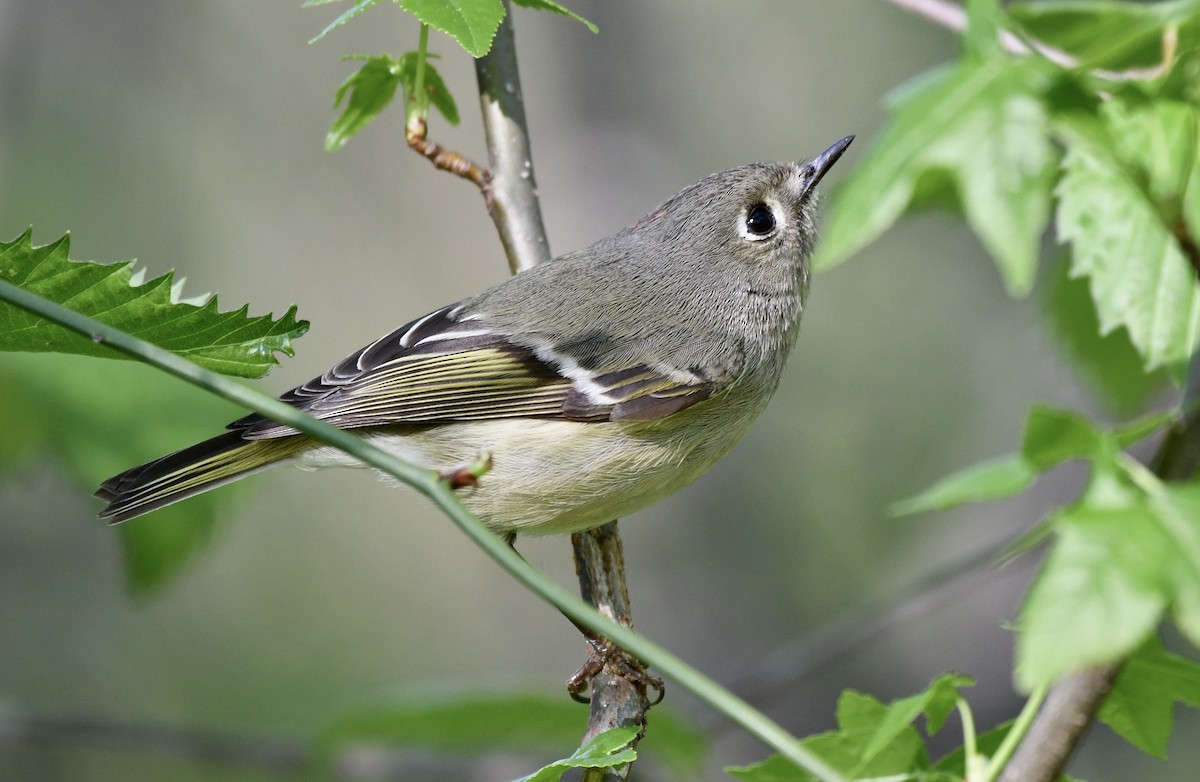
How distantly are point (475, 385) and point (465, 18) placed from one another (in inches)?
36.8

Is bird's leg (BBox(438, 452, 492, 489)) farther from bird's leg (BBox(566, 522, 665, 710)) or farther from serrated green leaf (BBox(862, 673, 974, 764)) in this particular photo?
bird's leg (BBox(566, 522, 665, 710))

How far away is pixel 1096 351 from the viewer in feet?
7.95

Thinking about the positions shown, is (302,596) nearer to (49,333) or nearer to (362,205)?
(362,205)

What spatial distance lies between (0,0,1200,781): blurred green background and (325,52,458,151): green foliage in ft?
8.30

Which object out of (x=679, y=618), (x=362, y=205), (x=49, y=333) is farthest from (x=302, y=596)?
(x=49, y=333)

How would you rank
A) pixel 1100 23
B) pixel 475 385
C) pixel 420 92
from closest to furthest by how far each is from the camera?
pixel 1100 23 → pixel 420 92 → pixel 475 385

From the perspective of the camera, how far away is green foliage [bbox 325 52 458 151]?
74.9 inches

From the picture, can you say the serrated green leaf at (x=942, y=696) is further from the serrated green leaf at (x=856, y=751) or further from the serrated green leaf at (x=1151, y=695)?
the serrated green leaf at (x=1151, y=695)

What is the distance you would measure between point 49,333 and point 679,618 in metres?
3.73

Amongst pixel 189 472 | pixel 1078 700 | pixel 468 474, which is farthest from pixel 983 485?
pixel 189 472

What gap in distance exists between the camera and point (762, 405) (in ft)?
7.83

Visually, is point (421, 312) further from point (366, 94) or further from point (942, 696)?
point (942, 696)

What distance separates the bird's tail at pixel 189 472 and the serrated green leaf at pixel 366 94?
61cm

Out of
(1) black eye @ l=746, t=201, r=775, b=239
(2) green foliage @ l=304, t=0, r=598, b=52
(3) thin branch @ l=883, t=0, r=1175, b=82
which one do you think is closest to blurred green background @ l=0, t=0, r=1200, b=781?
(1) black eye @ l=746, t=201, r=775, b=239
